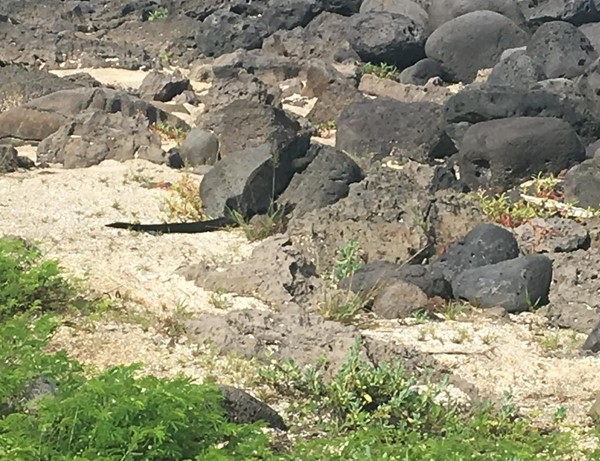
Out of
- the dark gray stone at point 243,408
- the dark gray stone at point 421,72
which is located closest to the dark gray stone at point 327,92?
the dark gray stone at point 421,72

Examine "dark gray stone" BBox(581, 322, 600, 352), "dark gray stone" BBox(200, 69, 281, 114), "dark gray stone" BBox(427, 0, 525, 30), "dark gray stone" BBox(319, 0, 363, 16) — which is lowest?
"dark gray stone" BBox(319, 0, 363, 16)

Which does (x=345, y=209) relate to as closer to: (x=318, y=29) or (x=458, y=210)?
(x=458, y=210)

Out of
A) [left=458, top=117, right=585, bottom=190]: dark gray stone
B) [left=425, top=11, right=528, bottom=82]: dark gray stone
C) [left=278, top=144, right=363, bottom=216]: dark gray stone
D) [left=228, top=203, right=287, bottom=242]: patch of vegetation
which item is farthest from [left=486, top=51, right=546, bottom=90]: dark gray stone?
[left=228, top=203, right=287, bottom=242]: patch of vegetation

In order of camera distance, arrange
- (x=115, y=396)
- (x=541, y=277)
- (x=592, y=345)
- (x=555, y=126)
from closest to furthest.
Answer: (x=115, y=396) → (x=592, y=345) → (x=541, y=277) → (x=555, y=126)

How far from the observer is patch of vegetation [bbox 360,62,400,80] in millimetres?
15969

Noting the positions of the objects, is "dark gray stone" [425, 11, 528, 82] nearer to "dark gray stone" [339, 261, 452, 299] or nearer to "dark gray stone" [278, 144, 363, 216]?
"dark gray stone" [278, 144, 363, 216]

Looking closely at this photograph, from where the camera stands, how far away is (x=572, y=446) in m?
4.69

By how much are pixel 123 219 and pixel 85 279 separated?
1872 millimetres

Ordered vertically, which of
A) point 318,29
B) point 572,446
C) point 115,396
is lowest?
point 318,29

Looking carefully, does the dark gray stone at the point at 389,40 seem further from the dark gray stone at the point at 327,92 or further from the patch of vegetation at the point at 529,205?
the patch of vegetation at the point at 529,205

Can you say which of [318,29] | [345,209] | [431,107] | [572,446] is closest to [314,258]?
[345,209]

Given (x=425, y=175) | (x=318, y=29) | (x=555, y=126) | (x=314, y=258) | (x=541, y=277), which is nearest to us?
(x=541, y=277)

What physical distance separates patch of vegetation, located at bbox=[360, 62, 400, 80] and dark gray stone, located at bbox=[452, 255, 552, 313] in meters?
9.13

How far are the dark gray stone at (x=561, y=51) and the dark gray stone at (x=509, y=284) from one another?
779cm
